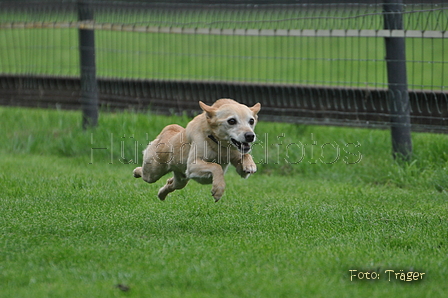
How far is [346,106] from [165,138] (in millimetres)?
3529

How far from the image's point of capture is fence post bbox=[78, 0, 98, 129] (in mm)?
9992

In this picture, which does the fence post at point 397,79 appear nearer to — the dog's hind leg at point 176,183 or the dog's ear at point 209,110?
the dog's hind leg at point 176,183

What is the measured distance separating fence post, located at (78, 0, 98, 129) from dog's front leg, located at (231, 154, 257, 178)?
4930 millimetres

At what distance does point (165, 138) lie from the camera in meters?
6.00

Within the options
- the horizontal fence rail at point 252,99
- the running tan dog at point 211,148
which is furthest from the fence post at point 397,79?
the running tan dog at point 211,148

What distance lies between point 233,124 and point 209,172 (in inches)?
16.4

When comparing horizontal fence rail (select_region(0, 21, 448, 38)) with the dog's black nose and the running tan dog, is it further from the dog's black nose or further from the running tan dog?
the dog's black nose

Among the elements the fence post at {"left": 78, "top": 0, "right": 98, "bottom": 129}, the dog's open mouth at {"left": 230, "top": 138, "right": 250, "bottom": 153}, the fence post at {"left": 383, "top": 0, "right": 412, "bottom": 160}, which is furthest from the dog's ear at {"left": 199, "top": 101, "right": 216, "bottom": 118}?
the fence post at {"left": 78, "top": 0, "right": 98, "bottom": 129}

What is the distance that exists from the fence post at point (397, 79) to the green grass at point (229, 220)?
370 millimetres

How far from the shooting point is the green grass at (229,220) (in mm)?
4223

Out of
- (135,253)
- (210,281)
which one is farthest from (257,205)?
(210,281)

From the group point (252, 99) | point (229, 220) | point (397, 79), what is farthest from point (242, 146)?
point (252, 99)

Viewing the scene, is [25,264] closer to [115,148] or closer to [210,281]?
[210,281]

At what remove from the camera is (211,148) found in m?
5.44
